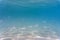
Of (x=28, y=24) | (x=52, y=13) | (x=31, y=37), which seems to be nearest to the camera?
(x=31, y=37)

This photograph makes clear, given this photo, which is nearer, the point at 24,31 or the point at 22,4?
the point at 24,31

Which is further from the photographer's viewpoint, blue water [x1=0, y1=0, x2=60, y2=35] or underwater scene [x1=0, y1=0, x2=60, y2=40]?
blue water [x1=0, y1=0, x2=60, y2=35]

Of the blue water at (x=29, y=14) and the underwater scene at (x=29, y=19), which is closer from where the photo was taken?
the underwater scene at (x=29, y=19)

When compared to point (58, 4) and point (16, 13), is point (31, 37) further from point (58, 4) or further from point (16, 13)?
point (58, 4)

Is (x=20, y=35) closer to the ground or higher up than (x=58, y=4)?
closer to the ground

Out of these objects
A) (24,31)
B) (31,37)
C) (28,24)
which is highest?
(28,24)

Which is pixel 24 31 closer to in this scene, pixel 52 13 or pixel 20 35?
pixel 20 35

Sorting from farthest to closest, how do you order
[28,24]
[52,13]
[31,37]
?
1. [52,13]
2. [28,24]
3. [31,37]

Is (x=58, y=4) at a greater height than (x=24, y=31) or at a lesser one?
greater

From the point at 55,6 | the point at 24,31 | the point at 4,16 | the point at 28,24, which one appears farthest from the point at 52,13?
the point at 4,16

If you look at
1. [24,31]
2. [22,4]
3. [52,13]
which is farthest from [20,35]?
[52,13]
